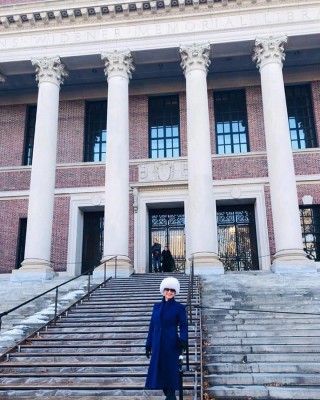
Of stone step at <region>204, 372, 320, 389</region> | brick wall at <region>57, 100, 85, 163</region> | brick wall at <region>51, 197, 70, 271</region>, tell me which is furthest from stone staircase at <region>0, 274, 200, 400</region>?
brick wall at <region>57, 100, 85, 163</region>

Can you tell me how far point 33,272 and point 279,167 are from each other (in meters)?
9.99

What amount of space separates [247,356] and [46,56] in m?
16.1

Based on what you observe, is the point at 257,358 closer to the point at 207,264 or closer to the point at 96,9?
the point at 207,264

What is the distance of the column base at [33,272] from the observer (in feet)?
54.7

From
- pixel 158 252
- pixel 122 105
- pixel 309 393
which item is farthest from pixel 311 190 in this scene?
pixel 309 393

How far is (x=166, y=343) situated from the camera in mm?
5316

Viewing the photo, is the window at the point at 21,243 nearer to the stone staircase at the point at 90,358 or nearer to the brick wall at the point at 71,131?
the brick wall at the point at 71,131

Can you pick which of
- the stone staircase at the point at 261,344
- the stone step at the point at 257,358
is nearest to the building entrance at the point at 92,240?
the stone staircase at the point at 261,344

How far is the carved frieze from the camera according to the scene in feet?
69.5

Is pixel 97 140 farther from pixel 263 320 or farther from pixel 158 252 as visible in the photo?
pixel 263 320

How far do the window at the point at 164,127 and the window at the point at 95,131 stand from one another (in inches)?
94.7

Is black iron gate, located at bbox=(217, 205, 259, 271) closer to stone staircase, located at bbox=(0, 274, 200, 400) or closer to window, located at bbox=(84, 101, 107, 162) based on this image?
window, located at bbox=(84, 101, 107, 162)

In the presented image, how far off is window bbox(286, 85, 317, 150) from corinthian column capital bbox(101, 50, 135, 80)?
828cm

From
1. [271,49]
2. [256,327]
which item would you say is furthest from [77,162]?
[256,327]
